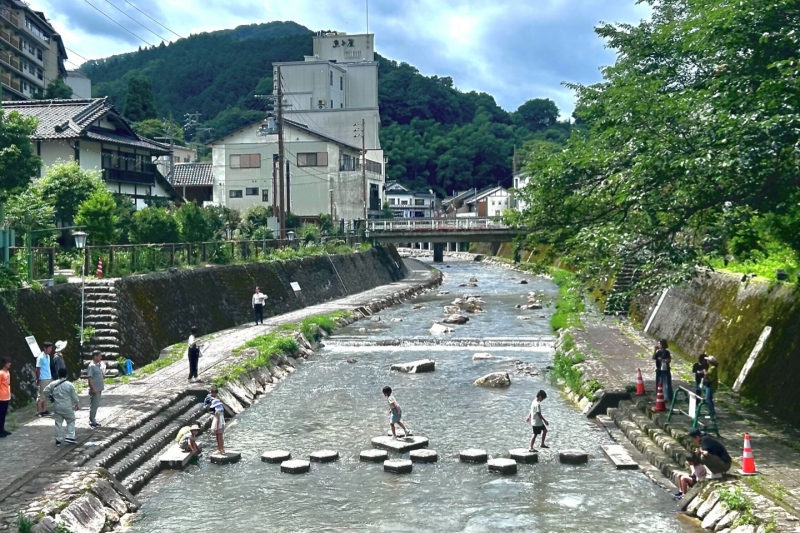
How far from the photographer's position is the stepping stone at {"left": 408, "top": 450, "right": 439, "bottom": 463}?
1777cm

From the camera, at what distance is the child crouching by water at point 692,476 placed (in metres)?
14.5

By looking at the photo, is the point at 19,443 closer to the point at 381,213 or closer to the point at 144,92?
the point at 381,213

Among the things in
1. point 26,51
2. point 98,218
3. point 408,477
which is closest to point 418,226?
point 98,218

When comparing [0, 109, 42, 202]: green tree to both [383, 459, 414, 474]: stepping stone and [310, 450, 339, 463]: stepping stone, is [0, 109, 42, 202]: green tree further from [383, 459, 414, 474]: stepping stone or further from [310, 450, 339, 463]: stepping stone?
[383, 459, 414, 474]: stepping stone

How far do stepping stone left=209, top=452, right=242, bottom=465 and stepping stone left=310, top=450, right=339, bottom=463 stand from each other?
164 centimetres

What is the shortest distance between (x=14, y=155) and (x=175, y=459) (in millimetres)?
11558

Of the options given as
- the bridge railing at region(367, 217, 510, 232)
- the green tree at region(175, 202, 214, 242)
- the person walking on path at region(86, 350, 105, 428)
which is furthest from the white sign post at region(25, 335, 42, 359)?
the bridge railing at region(367, 217, 510, 232)

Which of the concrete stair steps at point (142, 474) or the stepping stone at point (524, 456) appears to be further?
the stepping stone at point (524, 456)

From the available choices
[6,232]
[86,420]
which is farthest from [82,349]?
[86,420]

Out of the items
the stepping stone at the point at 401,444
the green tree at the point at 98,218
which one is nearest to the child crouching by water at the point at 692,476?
the stepping stone at the point at 401,444

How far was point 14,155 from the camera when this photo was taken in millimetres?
23703

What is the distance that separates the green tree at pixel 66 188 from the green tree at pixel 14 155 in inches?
522

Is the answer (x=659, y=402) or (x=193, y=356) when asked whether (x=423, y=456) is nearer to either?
(x=659, y=402)

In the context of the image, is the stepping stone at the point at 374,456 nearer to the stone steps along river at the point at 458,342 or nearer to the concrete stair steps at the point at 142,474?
the concrete stair steps at the point at 142,474
